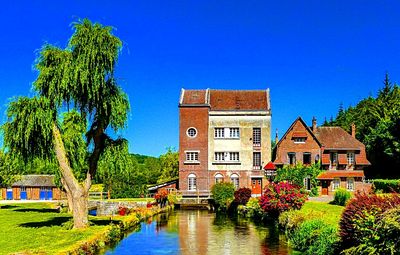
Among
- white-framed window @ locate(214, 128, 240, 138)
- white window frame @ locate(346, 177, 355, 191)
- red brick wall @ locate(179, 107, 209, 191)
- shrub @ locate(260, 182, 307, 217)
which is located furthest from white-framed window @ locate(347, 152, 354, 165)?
shrub @ locate(260, 182, 307, 217)

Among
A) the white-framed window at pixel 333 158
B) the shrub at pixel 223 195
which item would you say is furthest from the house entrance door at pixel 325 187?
the shrub at pixel 223 195

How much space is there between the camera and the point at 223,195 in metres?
45.8

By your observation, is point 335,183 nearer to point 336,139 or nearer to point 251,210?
point 336,139

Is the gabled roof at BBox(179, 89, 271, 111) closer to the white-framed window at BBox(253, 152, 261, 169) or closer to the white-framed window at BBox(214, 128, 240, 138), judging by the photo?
the white-framed window at BBox(214, 128, 240, 138)

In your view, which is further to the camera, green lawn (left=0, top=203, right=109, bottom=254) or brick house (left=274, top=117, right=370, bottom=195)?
brick house (left=274, top=117, right=370, bottom=195)

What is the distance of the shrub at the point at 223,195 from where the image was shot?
45.4 meters

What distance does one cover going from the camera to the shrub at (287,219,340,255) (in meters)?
16.9

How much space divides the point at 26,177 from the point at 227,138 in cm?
2933

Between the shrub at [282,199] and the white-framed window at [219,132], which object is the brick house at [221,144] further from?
the shrub at [282,199]

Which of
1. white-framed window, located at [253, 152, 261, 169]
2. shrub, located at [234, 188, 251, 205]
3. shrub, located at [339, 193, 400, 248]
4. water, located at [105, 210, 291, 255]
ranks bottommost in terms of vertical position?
water, located at [105, 210, 291, 255]

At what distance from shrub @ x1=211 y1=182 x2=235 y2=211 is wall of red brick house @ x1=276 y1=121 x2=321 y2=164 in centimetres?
858

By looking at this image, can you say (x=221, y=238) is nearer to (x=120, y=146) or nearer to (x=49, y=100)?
(x=120, y=146)

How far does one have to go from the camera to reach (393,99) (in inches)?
2618

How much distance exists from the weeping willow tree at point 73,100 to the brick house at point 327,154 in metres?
30.8
